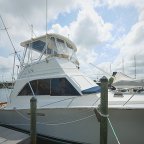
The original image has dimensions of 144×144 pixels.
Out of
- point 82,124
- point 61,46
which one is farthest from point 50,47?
point 82,124

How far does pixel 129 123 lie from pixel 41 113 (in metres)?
3.22

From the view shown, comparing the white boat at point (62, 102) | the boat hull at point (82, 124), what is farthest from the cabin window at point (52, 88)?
the boat hull at point (82, 124)

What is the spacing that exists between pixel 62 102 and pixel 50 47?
2904 mm

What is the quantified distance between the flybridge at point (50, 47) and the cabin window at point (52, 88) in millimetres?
1348

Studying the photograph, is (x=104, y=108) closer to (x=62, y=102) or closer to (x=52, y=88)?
(x=62, y=102)

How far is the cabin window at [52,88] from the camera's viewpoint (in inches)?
349

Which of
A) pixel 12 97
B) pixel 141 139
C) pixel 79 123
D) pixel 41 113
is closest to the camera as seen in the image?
pixel 141 139

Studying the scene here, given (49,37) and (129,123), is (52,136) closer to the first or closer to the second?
(129,123)

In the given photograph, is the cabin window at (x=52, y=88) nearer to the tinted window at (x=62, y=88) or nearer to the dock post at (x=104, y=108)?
the tinted window at (x=62, y=88)

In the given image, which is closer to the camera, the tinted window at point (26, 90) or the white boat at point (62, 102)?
the white boat at point (62, 102)

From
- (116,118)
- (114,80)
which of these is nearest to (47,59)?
(114,80)

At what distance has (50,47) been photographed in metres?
10.6

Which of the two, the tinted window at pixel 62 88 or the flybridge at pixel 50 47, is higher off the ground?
the flybridge at pixel 50 47

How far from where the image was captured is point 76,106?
8133 mm
